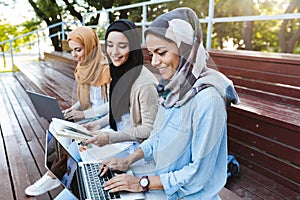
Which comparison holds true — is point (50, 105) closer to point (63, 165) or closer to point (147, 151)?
point (63, 165)

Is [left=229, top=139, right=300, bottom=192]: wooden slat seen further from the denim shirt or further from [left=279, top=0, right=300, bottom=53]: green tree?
[left=279, top=0, right=300, bottom=53]: green tree

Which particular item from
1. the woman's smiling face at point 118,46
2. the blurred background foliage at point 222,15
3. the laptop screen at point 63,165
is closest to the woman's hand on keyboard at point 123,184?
the laptop screen at point 63,165

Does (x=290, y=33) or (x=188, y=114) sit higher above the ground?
(x=290, y=33)

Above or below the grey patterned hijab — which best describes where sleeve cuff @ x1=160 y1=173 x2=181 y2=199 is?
below

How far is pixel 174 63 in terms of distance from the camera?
831 mm

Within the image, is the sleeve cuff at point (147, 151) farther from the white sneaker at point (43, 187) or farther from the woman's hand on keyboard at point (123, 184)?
the white sneaker at point (43, 187)

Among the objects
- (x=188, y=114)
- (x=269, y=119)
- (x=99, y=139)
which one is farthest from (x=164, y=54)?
(x=269, y=119)

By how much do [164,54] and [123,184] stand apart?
0.42 m

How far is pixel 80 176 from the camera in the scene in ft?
3.06

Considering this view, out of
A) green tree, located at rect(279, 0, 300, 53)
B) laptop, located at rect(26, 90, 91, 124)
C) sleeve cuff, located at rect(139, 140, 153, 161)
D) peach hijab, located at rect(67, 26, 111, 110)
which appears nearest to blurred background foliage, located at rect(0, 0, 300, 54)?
green tree, located at rect(279, 0, 300, 53)

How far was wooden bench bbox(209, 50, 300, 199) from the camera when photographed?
1.34 meters

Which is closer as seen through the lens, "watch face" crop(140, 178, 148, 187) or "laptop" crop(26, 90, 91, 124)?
"watch face" crop(140, 178, 148, 187)

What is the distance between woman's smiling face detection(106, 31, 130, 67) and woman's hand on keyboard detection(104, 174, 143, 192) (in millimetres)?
593

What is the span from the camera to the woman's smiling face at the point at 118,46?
3.91 ft
